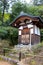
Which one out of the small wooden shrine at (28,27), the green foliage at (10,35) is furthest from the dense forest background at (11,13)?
the small wooden shrine at (28,27)

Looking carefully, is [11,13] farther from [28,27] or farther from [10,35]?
[28,27]

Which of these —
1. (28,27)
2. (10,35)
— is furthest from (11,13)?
(28,27)

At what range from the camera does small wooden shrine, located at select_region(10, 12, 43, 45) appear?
17.1m

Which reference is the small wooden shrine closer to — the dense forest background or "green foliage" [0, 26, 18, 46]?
"green foliage" [0, 26, 18, 46]

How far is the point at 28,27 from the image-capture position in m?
17.5

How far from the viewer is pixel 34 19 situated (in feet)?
54.6

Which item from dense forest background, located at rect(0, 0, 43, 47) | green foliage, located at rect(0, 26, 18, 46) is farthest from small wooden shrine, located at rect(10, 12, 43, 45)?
dense forest background, located at rect(0, 0, 43, 47)

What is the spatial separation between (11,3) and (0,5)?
110 inches

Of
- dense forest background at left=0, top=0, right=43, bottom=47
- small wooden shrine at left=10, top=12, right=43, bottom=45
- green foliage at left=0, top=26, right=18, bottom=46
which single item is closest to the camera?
small wooden shrine at left=10, top=12, right=43, bottom=45

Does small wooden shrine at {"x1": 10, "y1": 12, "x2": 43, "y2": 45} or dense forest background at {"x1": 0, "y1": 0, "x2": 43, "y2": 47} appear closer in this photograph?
small wooden shrine at {"x1": 10, "y1": 12, "x2": 43, "y2": 45}

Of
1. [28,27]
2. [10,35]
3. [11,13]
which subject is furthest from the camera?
[11,13]

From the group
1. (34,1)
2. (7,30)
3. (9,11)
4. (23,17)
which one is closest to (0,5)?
(9,11)

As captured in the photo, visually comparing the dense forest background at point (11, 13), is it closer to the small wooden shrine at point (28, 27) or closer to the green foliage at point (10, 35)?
the green foliage at point (10, 35)

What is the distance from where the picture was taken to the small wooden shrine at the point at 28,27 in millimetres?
17094
